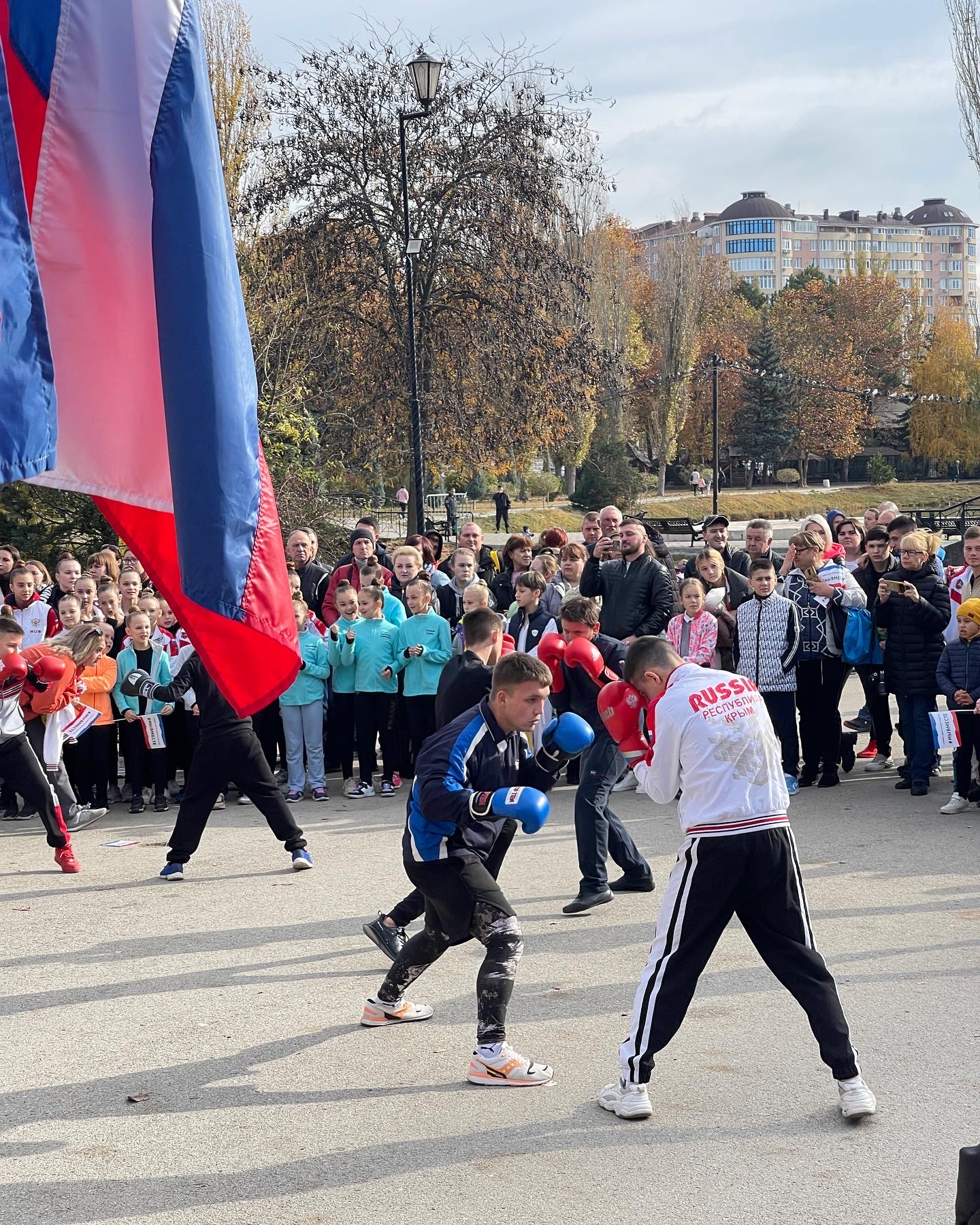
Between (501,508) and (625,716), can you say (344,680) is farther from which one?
(501,508)

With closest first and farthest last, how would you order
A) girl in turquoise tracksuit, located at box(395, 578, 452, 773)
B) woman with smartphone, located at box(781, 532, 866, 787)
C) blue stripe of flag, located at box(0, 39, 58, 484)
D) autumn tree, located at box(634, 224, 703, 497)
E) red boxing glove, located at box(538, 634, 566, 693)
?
blue stripe of flag, located at box(0, 39, 58, 484)
red boxing glove, located at box(538, 634, 566, 693)
woman with smartphone, located at box(781, 532, 866, 787)
girl in turquoise tracksuit, located at box(395, 578, 452, 773)
autumn tree, located at box(634, 224, 703, 497)

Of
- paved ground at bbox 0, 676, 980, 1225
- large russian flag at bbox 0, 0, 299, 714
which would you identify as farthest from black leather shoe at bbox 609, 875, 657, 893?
large russian flag at bbox 0, 0, 299, 714

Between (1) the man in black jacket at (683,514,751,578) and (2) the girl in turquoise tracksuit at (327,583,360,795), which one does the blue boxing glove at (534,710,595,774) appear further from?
(1) the man in black jacket at (683,514,751,578)

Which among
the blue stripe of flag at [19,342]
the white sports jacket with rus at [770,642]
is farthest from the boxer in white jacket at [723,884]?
the white sports jacket with rus at [770,642]

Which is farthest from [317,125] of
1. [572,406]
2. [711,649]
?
[711,649]

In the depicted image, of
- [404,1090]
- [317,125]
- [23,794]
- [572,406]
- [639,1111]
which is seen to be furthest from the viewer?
[572,406]

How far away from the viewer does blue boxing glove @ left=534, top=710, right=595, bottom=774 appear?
5.36 m

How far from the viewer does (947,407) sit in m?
70.8

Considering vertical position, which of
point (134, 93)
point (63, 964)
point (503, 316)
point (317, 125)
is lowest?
point (63, 964)

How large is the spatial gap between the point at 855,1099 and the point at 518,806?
5.20ft

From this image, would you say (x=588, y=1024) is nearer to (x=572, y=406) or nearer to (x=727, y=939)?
(x=727, y=939)

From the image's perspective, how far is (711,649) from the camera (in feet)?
34.8

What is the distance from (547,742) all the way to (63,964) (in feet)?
10.4

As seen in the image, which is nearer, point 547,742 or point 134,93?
point 134,93
